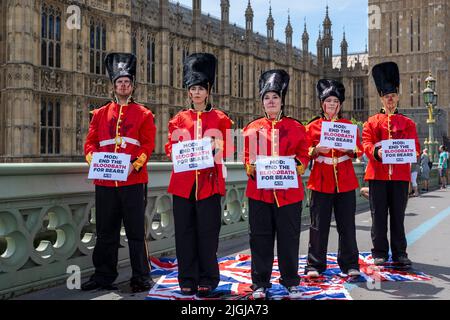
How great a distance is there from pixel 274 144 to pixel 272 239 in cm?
83

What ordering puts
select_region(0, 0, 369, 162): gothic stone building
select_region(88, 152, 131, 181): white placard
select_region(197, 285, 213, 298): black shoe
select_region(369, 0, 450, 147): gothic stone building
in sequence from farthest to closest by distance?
select_region(369, 0, 450, 147): gothic stone building < select_region(0, 0, 369, 162): gothic stone building < select_region(88, 152, 131, 181): white placard < select_region(197, 285, 213, 298): black shoe

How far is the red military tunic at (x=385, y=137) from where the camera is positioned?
574 centimetres

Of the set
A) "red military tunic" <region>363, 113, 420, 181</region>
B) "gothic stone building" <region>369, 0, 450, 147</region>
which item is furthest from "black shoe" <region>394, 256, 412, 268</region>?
"gothic stone building" <region>369, 0, 450, 147</region>

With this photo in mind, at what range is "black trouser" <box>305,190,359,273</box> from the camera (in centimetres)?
529

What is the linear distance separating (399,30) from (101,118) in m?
49.0

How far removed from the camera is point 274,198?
15.1 feet

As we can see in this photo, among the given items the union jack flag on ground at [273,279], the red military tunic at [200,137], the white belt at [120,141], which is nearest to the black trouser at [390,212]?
the union jack flag on ground at [273,279]

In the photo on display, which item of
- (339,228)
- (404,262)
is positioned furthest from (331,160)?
(404,262)

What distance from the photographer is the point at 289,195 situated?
457 cm

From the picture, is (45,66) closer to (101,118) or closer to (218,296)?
(101,118)

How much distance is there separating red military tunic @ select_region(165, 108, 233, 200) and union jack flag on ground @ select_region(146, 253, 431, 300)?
88 cm

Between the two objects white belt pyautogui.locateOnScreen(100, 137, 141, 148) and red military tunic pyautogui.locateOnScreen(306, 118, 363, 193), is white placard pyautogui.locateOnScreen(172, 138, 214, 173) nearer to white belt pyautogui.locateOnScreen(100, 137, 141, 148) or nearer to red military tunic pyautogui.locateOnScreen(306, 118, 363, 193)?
white belt pyautogui.locateOnScreen(100, 137, 141, 148)

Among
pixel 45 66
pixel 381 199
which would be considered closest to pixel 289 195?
pixel 381 199

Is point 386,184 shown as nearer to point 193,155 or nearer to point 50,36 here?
point 193,155
